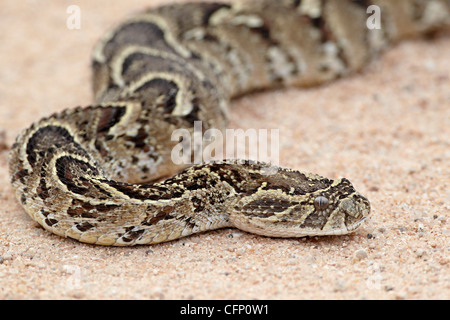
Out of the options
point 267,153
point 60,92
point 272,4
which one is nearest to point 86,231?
point 267,153

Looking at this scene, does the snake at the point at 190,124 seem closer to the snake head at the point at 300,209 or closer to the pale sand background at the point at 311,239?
the snake head at the point at 300,209

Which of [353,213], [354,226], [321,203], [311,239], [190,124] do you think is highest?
[190,124]

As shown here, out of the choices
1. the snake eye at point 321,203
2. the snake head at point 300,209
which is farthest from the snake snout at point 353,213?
the snake eye at point 321,203

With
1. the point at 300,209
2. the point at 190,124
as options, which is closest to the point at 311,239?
the point at 300,209

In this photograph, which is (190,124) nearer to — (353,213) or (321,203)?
(321,203)
